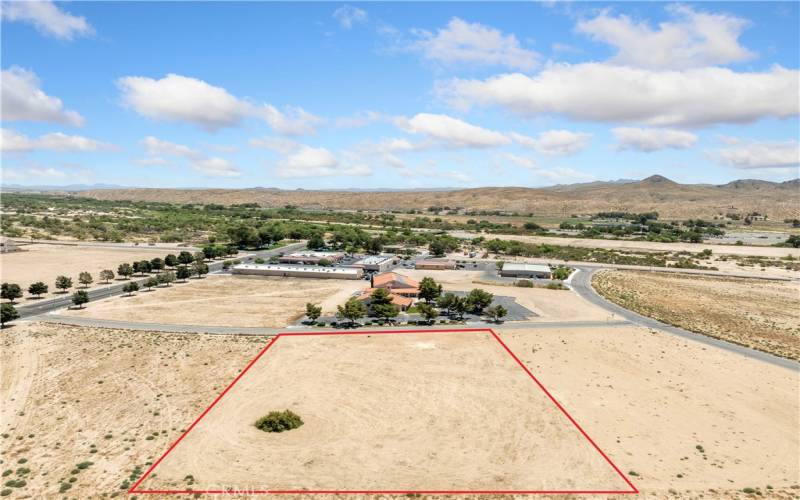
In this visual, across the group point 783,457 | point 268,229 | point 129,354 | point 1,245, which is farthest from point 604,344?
point 1,245

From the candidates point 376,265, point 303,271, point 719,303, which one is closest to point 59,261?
point 303,271

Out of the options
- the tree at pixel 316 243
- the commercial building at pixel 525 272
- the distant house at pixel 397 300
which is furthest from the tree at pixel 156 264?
the commercial building at pixel 525 272

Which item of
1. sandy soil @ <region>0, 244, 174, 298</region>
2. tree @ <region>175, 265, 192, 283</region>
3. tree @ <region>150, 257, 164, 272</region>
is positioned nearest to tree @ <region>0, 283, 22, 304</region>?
sandy soil @ <region>0, 244, 174, 298</region>

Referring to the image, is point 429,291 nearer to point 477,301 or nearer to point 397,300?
point 397,300

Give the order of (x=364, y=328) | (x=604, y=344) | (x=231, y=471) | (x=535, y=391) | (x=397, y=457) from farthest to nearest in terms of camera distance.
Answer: (x=364, y=328) → (x=604, y=344) → (x=535, y=391) → (x=397, y=457) → (x=231, y=471)

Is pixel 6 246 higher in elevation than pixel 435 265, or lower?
higher

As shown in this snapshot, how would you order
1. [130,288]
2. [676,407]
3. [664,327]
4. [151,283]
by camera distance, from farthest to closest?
1. [151,283]
2. [130,288]
3. [664,327]
4. [676,407]

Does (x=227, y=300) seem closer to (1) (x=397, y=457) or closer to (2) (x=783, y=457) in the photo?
(1) (x=397, y=457)
